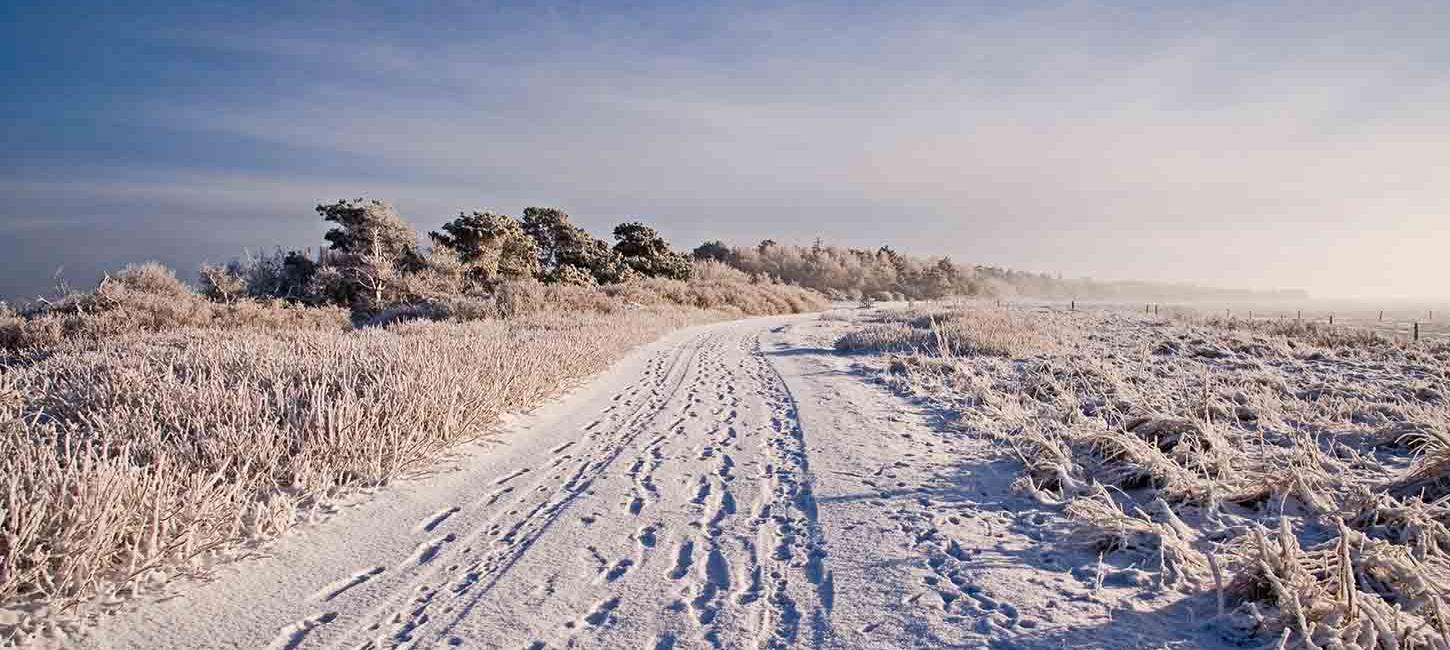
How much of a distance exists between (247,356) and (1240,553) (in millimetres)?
7918

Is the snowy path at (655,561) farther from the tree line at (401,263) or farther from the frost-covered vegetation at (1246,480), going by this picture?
the tree line at (401,263)

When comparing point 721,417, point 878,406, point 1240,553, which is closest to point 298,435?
point 721,417

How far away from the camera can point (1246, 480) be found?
4184 mm

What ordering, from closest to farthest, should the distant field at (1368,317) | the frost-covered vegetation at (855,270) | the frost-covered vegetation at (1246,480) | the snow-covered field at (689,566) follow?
the frost-covered vegetation at (1246,480), the snow-covered field at (689,566), the distant field at (1368,317), the frost-covered vegetation at (855,270)

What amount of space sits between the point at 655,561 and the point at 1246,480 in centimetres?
404

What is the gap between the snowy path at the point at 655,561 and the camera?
2.55 metres

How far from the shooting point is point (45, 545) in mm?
2418

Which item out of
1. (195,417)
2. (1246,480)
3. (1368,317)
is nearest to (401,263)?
(195,417)

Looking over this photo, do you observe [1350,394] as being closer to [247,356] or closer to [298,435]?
[298,435]

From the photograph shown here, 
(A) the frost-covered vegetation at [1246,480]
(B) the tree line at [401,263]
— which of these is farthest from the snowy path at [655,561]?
(B) the tree line at [401,263]

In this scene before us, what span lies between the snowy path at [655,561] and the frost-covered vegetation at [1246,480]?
50 centimetres

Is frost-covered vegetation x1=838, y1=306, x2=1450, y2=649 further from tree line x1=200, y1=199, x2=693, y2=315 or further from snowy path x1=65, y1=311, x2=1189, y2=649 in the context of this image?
tree line x1=200, y1=199, x2=693, y2=315

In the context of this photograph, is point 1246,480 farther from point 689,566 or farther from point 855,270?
point 855,270

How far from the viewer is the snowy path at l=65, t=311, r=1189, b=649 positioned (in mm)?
2547
